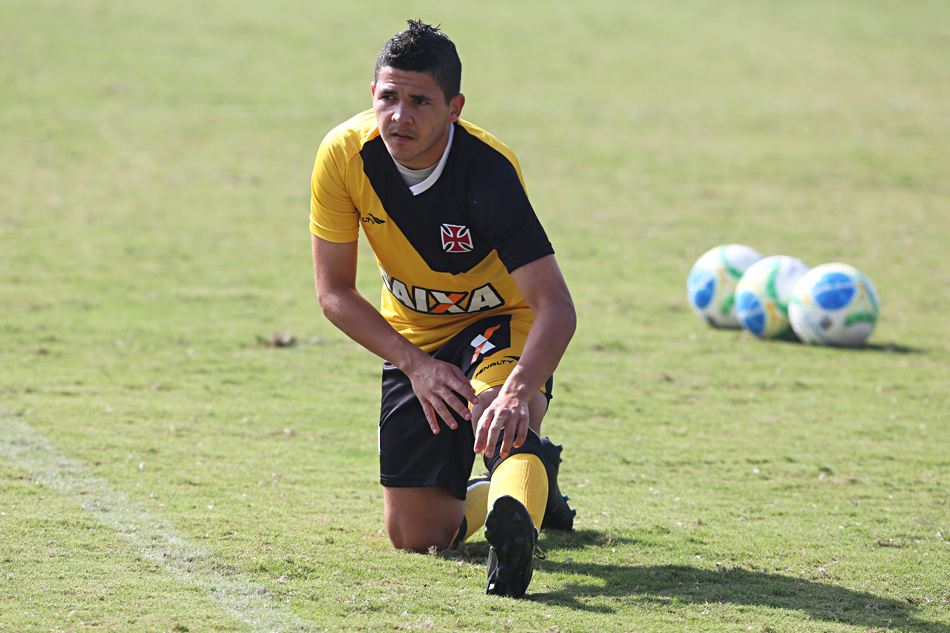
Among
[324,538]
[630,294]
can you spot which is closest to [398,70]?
[324,538]

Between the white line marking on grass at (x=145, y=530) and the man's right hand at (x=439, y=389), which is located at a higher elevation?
the man's right hand at (x=439, y=389)

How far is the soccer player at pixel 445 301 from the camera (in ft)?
12.4

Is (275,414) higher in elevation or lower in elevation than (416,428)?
lower

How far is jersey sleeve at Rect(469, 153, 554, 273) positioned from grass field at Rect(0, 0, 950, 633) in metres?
1.36

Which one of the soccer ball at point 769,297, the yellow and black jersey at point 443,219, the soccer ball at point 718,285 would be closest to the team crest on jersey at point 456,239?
the yellow and black jersey at point 443,219

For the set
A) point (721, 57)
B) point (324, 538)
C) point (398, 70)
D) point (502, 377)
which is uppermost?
point (721, 57)

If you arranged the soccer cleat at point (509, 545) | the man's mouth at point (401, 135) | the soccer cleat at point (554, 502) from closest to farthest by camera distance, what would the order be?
the soccer cleat at point (509, 545) → the man's mouth at point (401, 135) → the soccer cleat at point (554, 502)

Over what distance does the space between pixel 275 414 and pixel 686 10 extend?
28.9m

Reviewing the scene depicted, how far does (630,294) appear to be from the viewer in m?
11.1

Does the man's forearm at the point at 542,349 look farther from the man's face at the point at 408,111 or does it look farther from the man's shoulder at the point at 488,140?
the man's face at the point at 408,111

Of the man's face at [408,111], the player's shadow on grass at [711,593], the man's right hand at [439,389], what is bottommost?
the player's shadow on grass at [711,593]

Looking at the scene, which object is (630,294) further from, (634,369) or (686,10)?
(686,10)

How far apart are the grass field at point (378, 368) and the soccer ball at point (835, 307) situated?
339 millimetres

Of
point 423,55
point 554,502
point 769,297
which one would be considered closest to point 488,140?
point 423,55
